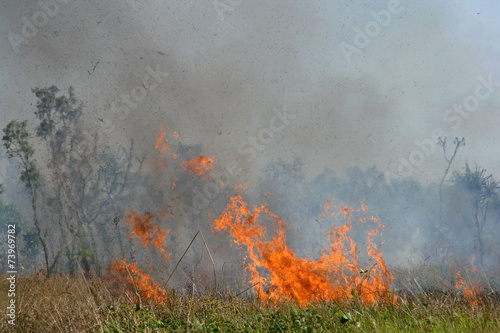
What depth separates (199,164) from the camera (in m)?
10.0

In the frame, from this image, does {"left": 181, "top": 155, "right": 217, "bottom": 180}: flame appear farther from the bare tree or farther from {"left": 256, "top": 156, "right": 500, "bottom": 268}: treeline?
the bare tree

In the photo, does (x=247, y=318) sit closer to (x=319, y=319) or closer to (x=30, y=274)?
(x=319, y=319)

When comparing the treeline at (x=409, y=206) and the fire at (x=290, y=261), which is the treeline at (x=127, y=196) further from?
the fire at (x=290, y=261)

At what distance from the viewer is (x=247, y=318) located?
4.41 meters

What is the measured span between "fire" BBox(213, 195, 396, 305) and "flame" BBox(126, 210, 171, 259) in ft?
4.57

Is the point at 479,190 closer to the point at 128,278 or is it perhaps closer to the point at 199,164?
the point at 199,164

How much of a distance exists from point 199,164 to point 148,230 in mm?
2112

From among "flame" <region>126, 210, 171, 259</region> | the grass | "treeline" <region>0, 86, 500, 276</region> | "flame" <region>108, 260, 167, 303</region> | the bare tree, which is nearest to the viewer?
the grass

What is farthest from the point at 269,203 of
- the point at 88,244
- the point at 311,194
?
the point at 88,244

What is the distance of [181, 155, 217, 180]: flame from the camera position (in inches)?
391

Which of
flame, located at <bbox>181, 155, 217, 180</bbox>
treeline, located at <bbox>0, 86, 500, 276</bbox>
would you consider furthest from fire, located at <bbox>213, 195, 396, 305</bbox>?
flame, located at <bbox>181, 155, 217, 180</bbox>

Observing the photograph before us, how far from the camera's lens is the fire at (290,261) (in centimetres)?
768

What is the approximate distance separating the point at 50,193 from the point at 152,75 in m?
4.87

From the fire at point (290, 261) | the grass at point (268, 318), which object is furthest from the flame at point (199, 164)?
the grass at point (268, 318)
